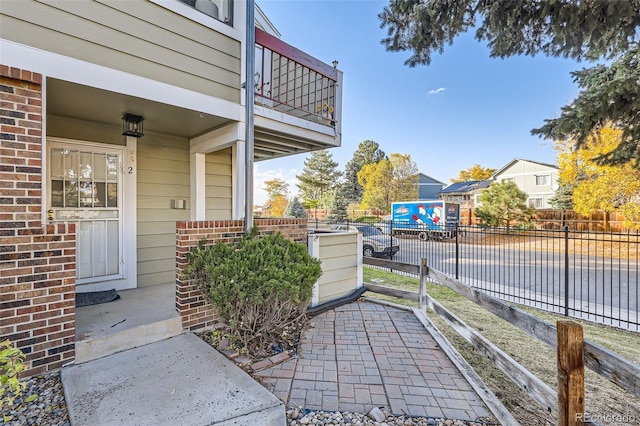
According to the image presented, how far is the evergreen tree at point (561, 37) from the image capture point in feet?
11.7

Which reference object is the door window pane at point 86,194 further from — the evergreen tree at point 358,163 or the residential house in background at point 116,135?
the evergreen tree at point 358,163

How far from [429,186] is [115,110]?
140 ft

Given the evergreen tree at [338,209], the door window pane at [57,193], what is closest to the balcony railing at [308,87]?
the door window pane at [57,193]

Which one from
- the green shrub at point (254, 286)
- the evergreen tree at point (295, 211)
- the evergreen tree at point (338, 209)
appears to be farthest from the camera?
the evergreen tree at point (338, 209)

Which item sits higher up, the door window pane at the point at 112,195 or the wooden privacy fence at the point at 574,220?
the door window pane at the point at 112,195

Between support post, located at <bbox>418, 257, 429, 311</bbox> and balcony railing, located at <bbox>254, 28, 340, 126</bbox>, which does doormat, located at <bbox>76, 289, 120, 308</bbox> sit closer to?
balcony railing, located at <bbox>254, 28, 340, 126</bbox>

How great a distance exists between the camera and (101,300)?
378 centimetres

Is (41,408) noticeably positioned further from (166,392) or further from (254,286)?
(254,286)

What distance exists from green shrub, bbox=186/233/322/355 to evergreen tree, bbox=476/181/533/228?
18227 mm

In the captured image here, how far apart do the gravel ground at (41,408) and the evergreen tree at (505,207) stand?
19973 millimetres

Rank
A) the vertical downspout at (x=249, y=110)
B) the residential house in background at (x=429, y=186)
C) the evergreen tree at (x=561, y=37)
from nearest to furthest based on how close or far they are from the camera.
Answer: the evergreen tree at (x=561, y=37), the vertical downspout at (x=249, y=110), the residential house in background at (x=429, y=186)

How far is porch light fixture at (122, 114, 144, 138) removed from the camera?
392 cm

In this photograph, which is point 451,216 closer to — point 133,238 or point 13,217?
point 133,238

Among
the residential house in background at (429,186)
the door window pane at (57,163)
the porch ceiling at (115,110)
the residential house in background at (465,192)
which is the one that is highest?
the residential house in background at (429,186)
